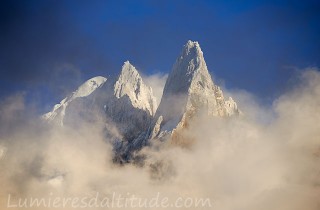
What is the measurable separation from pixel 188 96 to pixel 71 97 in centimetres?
6533

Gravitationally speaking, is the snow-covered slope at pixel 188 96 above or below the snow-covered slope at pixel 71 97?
below

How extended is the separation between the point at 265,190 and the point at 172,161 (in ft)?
85.5

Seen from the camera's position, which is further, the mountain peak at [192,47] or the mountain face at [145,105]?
the mountain peak at [192,47]

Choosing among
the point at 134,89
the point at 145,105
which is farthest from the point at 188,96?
the point at 134,89

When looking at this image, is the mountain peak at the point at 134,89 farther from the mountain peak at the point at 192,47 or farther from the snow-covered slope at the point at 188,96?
the mountain peak at the point at 192,47

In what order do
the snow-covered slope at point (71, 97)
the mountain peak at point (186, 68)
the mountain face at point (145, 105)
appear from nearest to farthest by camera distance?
the mountain face at point (145, 105) → the mountain peak at point (186, 68) → the snow-covered slope at point (71, 97)

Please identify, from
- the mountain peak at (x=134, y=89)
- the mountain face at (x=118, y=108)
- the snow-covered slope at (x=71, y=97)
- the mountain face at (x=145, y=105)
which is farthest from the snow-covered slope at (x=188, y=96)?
the snow-covered slope at (x=71, y=97)

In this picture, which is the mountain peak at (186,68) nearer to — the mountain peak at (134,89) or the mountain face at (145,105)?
the mountain face at (145,105)

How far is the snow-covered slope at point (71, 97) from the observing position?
163m

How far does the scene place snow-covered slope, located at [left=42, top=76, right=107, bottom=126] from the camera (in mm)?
162525

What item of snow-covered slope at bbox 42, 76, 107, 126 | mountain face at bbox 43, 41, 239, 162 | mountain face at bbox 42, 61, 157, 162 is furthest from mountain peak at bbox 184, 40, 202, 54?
snow-covered slope at bbox 42, 76, 107, 126

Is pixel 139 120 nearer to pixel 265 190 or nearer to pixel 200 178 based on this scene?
pixel 200 178

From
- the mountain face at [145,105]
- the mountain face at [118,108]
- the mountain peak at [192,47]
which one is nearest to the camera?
the mountain face at [145,105]

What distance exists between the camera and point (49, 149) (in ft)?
441
